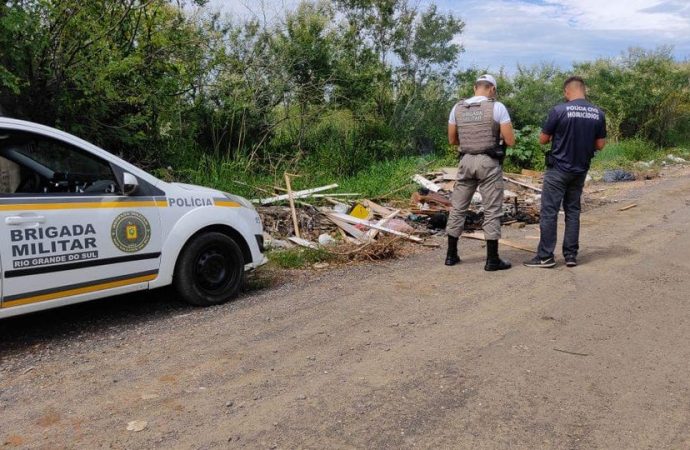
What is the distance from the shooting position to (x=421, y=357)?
14.7 feet

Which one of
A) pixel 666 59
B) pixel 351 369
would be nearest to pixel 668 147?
pixel 666 59

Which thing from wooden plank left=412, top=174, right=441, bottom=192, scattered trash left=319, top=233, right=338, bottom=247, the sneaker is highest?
wooden plank left=412, top=174, right=441, bottom=192

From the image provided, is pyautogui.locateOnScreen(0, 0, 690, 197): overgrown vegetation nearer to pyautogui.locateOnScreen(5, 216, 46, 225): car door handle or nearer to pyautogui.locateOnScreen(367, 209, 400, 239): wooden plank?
pyautogui.locateOnScreen(367, 209, 400, 239): wooden plank

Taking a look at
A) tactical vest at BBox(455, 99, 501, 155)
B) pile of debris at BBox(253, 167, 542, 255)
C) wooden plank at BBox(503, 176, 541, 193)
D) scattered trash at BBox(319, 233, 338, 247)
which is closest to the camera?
tactical vest at BBox(455, 99, 501, 155)

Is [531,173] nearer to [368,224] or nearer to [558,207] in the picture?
[368,224]

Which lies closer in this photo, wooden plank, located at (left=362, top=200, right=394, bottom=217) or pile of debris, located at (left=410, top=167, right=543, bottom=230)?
pile of debris, located at (left=410, top=167, right=543, bottom=230)

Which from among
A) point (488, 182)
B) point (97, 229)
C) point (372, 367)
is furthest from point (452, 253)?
point (97, 229)

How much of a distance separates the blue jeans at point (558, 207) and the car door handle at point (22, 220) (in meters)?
5.24

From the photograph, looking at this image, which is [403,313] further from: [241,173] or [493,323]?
[241,173]

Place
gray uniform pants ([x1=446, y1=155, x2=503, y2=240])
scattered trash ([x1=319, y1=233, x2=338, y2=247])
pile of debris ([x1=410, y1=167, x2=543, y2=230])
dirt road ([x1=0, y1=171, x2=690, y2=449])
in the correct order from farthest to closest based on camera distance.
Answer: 1. pile of debris ([x1=410, y1=167, x2=543, y2=230])
2. scattered trash ([x1=319, y1=233, x2=338, y2=247])
3. gray uniform pants ([x1=446, y1=155, x2=503, y2=240])
4. dirt road ([x1=0, y1=171, x2=690, y2=449])

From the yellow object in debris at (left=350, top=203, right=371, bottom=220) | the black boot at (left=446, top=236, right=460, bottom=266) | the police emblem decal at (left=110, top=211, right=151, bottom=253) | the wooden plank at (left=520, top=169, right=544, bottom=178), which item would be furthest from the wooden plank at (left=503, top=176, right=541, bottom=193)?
the police emblem decal at (left=110, top=211, right=151, bottom=253)

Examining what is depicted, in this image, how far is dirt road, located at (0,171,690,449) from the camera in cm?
344

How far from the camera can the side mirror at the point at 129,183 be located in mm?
5051

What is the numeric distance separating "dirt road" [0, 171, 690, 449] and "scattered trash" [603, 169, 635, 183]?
34.9ft
